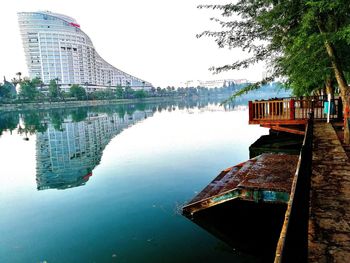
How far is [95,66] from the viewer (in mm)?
197875

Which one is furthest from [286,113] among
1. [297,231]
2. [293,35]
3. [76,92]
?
[76,92]

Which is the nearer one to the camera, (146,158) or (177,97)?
(146,158)

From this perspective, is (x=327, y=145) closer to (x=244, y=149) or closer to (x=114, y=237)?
(x=114, y=237)

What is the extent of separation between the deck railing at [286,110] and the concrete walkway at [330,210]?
857cm

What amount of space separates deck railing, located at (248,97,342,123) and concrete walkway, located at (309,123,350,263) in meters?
8.57

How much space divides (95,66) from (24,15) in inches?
2172

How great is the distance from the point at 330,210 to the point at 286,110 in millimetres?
12277

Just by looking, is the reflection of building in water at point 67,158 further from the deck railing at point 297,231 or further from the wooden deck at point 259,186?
the deck railing at point 297,231

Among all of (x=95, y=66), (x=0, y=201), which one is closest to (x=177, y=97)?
(x=95, y=66)

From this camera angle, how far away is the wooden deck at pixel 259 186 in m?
6.68

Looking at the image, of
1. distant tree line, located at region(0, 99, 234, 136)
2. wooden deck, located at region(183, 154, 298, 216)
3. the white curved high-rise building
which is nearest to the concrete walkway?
wooden deck, located at region(183, 154, 298, 216)

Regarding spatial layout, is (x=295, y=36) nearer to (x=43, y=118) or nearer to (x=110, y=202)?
(x=110, y=202)

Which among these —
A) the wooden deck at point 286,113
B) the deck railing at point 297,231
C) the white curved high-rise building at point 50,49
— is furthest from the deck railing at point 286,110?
the white curved high-rise building at point 50,49

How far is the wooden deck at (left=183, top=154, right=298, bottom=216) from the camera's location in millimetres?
6676
